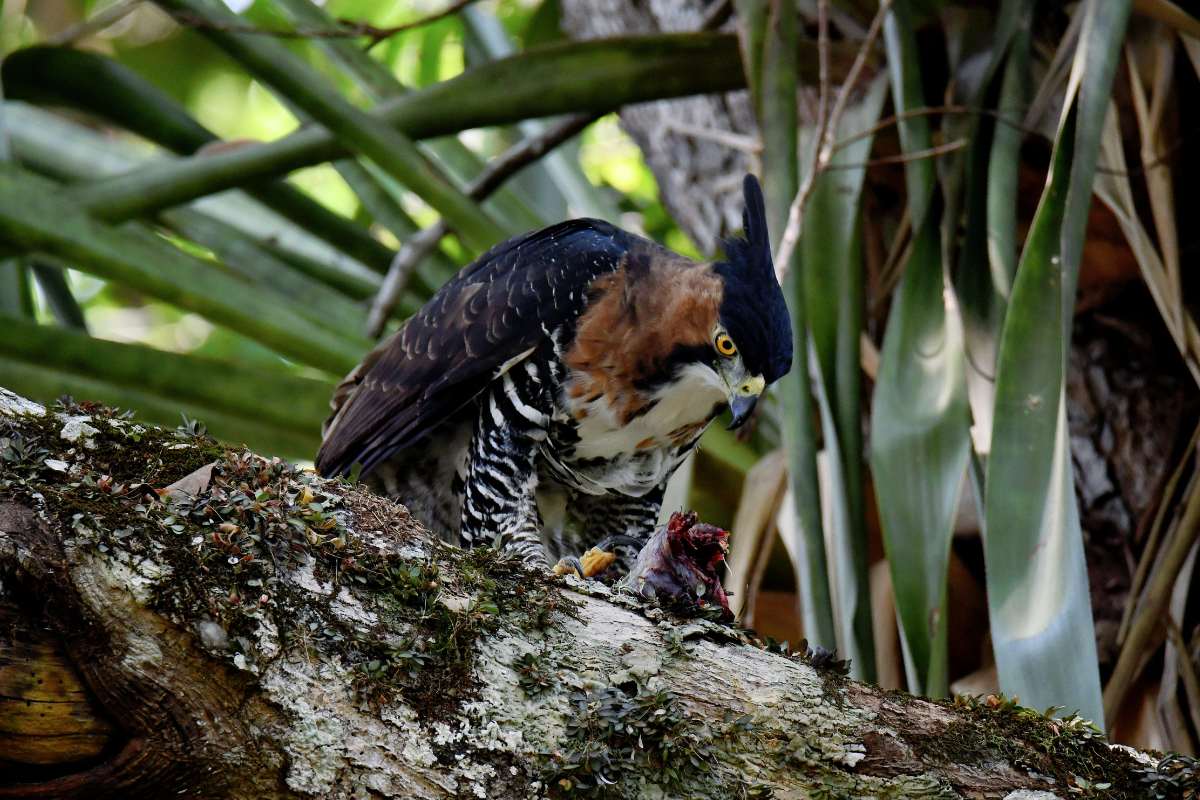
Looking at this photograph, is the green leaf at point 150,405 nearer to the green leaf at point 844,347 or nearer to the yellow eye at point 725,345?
the yellow eye at point 725,345

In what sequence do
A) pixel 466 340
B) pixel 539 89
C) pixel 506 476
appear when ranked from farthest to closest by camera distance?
pixel 539 89 → pixel 466 340 → pixel 506 476

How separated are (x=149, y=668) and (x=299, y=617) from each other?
0.76 ft

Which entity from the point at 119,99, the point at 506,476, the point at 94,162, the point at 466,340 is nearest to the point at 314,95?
the point at 466,340

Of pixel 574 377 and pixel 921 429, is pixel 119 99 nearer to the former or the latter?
pixel 574 377

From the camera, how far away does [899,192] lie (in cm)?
515

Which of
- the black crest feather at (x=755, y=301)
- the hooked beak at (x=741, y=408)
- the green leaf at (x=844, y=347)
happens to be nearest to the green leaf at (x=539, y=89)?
the green leaf at (x=844, y=347)

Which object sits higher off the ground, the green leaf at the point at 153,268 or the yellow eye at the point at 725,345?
the green leaf at the point at 153,268

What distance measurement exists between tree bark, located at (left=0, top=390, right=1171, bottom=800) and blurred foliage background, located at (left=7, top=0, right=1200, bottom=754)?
2.56 ft

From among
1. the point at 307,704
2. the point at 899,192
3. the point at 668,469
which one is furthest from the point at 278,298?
the point at 307,704

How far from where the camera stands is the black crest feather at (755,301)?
3.64 meters

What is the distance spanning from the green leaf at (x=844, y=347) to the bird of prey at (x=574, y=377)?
0.39m

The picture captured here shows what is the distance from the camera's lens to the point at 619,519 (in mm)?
4305

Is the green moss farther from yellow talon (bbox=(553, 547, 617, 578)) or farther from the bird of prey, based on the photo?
the bird of prey

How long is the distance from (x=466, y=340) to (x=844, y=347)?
49.5 inches
